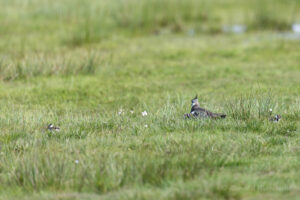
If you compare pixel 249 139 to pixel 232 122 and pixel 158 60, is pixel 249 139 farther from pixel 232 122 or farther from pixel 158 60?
pixel 158 60

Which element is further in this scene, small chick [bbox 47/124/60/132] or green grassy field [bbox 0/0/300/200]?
small chick [bbox 47/124/60/132]

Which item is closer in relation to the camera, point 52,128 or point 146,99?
point 52,128

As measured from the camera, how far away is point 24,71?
1282 centimetres

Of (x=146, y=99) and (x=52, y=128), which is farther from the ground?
(x=52, y=128)

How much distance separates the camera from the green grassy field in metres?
5.90

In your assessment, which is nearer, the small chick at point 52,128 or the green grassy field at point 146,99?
the green grassy field at point 146,99

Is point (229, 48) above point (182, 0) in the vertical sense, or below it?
below

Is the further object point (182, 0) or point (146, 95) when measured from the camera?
point (182, 0)

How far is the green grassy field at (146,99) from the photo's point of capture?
5.90 meters

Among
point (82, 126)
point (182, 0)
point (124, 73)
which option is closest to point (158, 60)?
point (124, 73)

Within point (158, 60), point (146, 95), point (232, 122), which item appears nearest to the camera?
point (232, 122)

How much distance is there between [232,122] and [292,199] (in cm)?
257

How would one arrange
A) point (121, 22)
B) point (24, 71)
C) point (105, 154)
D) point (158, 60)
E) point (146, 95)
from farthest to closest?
1. point (121, 22)
2. point (158, 60)
3. point (24, 71)
4. point (146, 95)
5. point (105, 154)

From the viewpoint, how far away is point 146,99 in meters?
11.2
